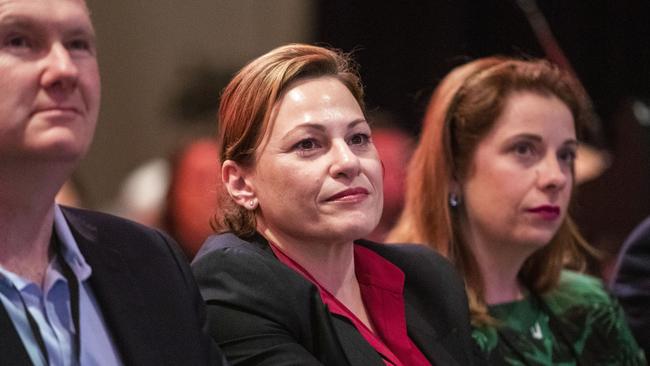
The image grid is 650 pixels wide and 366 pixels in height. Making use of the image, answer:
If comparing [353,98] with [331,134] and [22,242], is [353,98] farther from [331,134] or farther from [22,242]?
[22,242]

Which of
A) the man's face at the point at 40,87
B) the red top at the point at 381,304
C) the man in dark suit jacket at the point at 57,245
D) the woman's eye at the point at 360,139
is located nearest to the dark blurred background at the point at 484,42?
the red top at the point at 381,304

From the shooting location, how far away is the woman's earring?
323cm

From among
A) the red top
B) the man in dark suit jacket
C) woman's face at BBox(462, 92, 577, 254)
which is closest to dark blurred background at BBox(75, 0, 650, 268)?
woman's face at BBox(462, 92, 577, 254)

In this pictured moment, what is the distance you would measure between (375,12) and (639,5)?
1065mm

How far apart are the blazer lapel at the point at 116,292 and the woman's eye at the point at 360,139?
2.00 ft

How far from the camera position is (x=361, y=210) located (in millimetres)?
2424

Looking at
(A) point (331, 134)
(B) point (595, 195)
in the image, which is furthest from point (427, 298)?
(B) point (595, 195)

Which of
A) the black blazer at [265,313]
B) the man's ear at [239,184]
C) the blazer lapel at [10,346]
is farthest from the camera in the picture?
the man's ear at [239,184]

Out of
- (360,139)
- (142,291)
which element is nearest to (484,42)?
(360,139)

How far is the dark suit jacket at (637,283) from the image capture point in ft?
10.8

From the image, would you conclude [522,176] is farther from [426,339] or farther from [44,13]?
[44,13]

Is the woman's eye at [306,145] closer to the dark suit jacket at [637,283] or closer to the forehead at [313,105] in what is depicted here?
the forehead at [313,105]

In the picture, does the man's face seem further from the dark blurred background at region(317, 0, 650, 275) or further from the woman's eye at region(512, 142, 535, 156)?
the dark blurred background at region(317, 0, 650, 275)

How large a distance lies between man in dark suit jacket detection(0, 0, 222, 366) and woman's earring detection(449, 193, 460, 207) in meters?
1.31
